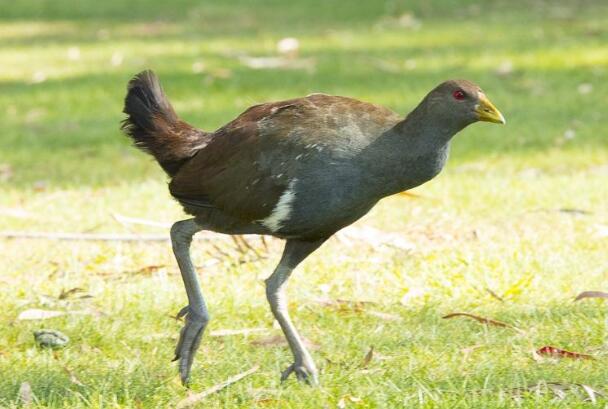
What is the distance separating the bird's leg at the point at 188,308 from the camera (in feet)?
15.8

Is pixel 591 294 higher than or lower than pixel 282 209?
lower

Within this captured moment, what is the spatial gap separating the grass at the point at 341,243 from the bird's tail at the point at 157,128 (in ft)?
2.81

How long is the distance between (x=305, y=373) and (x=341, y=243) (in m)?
2.19

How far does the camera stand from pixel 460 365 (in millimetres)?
4965

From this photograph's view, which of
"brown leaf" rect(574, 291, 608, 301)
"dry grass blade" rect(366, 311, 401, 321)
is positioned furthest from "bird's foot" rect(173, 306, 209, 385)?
"brown leaf" rect(574, 291, 608, 301)

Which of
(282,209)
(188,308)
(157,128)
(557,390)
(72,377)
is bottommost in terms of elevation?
(557,390)

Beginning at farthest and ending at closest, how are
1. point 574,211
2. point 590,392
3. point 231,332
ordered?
point 574,211 → point 231,332 → point 590,392

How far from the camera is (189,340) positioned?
481 centimetres

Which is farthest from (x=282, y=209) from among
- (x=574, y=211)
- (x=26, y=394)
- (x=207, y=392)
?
(x=574, y=211)

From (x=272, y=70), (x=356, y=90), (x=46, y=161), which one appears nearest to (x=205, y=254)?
(x=46, y=161)

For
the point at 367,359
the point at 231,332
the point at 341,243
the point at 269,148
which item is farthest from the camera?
the point at 341,243

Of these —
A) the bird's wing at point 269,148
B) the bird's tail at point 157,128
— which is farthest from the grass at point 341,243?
the bird's tail at point 157,128

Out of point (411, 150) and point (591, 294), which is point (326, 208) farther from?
point (591, 294)

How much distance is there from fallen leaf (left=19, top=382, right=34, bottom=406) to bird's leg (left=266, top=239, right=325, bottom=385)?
966 millimetres
